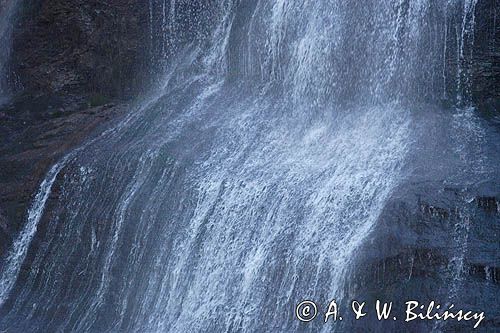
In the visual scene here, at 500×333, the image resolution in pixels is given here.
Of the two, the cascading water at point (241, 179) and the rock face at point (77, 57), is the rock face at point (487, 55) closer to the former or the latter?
the cascading water at point (241, 179)

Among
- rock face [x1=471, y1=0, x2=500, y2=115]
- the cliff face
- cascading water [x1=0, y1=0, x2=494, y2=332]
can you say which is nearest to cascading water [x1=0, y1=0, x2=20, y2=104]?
the cliff face

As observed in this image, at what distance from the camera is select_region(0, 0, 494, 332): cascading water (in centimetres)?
830

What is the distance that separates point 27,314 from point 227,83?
4269 mm

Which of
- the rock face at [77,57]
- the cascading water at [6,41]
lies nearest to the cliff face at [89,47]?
the rock face at [77,57]

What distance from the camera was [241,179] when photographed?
30.1 feet

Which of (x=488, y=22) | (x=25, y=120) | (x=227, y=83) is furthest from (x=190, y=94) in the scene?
(x=488, y=22)

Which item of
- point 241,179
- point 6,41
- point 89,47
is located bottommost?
point 241,179

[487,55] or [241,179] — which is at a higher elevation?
[487,55]

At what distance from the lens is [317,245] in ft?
26.6

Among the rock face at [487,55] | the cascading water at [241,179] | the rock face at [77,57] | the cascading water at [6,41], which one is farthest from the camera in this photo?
the cascading water at [6,41]

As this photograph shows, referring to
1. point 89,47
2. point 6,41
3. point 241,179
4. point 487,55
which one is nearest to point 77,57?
point 89,47

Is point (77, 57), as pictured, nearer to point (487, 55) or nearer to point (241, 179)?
point (241, 179)

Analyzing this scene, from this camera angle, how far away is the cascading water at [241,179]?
27.2ft

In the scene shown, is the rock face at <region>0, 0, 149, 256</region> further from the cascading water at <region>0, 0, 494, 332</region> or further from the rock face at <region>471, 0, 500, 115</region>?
the rock face at <region>471, 0, 500, 115</region>
